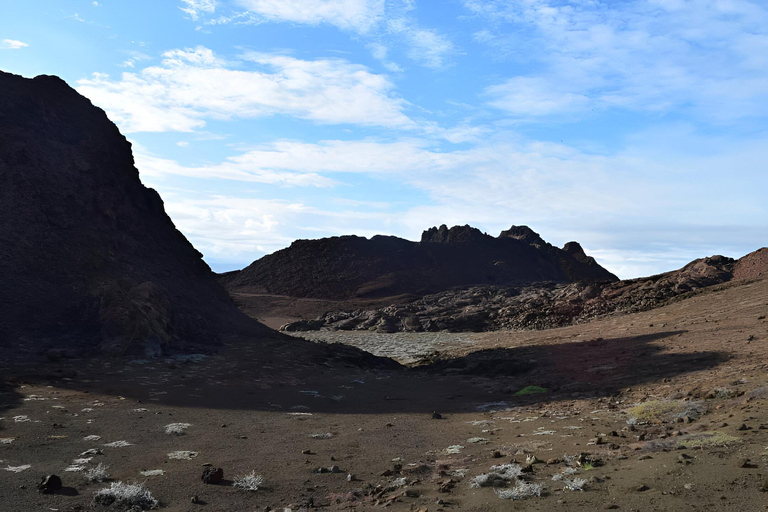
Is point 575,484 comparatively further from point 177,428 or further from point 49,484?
point 177,428

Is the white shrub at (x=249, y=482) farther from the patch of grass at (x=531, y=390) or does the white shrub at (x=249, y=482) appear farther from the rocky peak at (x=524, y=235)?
the rocky peak at (x=524, y=235)

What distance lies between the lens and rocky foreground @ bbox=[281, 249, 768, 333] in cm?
3241

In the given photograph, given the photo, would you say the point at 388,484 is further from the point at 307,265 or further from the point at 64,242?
the point at 307,265

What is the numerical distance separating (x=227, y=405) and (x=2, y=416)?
14.5 feet

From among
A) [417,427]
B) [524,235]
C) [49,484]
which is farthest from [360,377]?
[524,235]

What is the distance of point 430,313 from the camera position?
143ft

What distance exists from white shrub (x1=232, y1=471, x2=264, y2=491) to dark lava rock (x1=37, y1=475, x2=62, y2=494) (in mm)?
2151

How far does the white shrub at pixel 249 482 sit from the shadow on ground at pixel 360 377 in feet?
17.9

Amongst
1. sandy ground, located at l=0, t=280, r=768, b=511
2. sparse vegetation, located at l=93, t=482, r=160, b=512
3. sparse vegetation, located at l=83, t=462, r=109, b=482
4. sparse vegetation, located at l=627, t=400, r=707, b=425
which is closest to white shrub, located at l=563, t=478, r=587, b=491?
sandy ground, located at l=0, t=280, r=768, b=511

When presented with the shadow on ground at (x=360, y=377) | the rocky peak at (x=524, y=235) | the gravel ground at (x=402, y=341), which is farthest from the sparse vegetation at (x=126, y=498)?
the rocky peak at (x=524, y=235)

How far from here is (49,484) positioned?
21.7ft

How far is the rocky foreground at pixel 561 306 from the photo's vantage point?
32.4 metres

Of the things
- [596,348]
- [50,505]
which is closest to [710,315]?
[596,348]

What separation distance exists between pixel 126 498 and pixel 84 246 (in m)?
17.6
